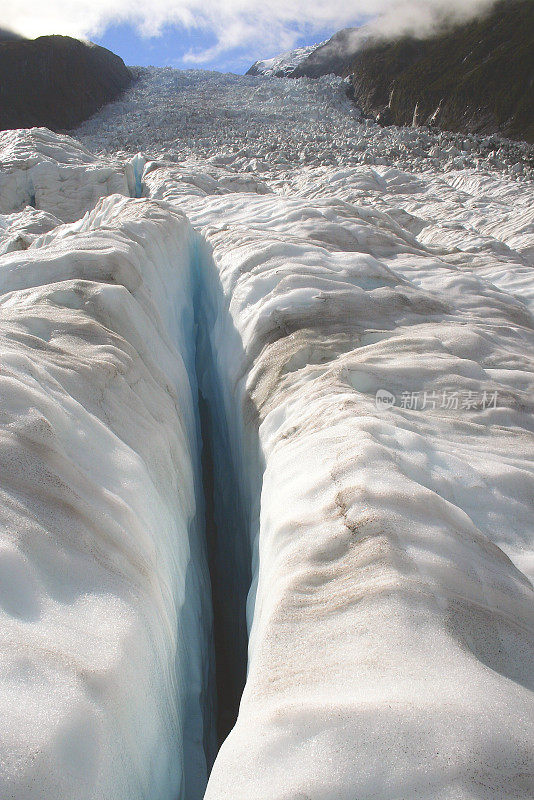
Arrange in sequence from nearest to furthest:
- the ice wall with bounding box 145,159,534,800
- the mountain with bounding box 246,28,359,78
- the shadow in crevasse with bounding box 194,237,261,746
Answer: the ice wall with bounding box 145,159,534,800, the shadow in crevasse with bounding box 194,237,261,746, the mountain with bounding box 246,28,359,78

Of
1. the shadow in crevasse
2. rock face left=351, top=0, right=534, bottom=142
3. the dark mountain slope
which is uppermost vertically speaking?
the dark mountain slope

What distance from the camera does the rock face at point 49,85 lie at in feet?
85.4

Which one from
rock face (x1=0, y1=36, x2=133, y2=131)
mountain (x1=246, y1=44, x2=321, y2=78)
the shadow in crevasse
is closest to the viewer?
the shadow in crevasse

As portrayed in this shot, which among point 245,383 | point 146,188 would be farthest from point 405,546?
point 146,188

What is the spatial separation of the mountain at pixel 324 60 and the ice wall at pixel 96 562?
33.3m

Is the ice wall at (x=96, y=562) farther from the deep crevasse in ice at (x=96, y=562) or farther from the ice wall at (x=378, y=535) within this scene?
the ice wall at (x=378, y=535)

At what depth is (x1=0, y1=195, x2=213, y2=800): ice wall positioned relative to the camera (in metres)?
0.96

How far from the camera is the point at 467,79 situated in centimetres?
1769

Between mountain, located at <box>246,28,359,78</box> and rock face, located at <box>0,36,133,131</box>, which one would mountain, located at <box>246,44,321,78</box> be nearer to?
mountain, located at <box>246,28,359,78</box>

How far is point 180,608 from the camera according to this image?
Answer: 1.99 meters

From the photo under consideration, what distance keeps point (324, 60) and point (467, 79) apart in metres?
18.5

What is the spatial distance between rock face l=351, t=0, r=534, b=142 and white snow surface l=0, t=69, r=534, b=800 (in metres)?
14.0

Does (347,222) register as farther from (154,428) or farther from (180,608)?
(180,608)

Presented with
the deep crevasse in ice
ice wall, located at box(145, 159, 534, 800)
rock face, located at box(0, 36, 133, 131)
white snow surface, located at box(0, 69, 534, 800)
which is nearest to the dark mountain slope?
rock face, located at box(0, 36, 133, 131)
